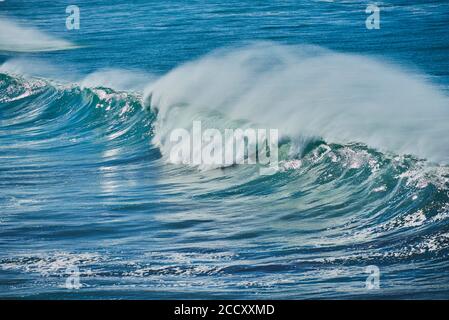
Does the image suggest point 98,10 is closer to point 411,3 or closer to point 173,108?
point 173,108

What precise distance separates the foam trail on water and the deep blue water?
2cm

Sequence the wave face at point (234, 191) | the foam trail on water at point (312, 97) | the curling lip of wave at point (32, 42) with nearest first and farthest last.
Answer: the wave face at point (234, 191), the foam trail on water at point (312, 97), the curling lip of wave at point (32, 42)

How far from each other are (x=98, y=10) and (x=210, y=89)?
1076 millimetres

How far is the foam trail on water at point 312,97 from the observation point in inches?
284

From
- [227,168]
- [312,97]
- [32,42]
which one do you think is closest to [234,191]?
[227,168]

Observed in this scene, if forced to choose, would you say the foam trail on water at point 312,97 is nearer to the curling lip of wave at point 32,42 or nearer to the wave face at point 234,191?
the wave face at point 234,191

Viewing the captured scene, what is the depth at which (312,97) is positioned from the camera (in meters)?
8.22

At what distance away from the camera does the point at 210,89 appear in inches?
358

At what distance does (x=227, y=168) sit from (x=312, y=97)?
49.7 inches

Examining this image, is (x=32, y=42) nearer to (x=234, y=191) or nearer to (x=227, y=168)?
(x=227, y=168)

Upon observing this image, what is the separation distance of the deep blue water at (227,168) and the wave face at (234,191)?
15mm

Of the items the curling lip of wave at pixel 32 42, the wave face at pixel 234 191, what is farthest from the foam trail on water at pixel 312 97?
the curling lip of wave at pixel 32 42
